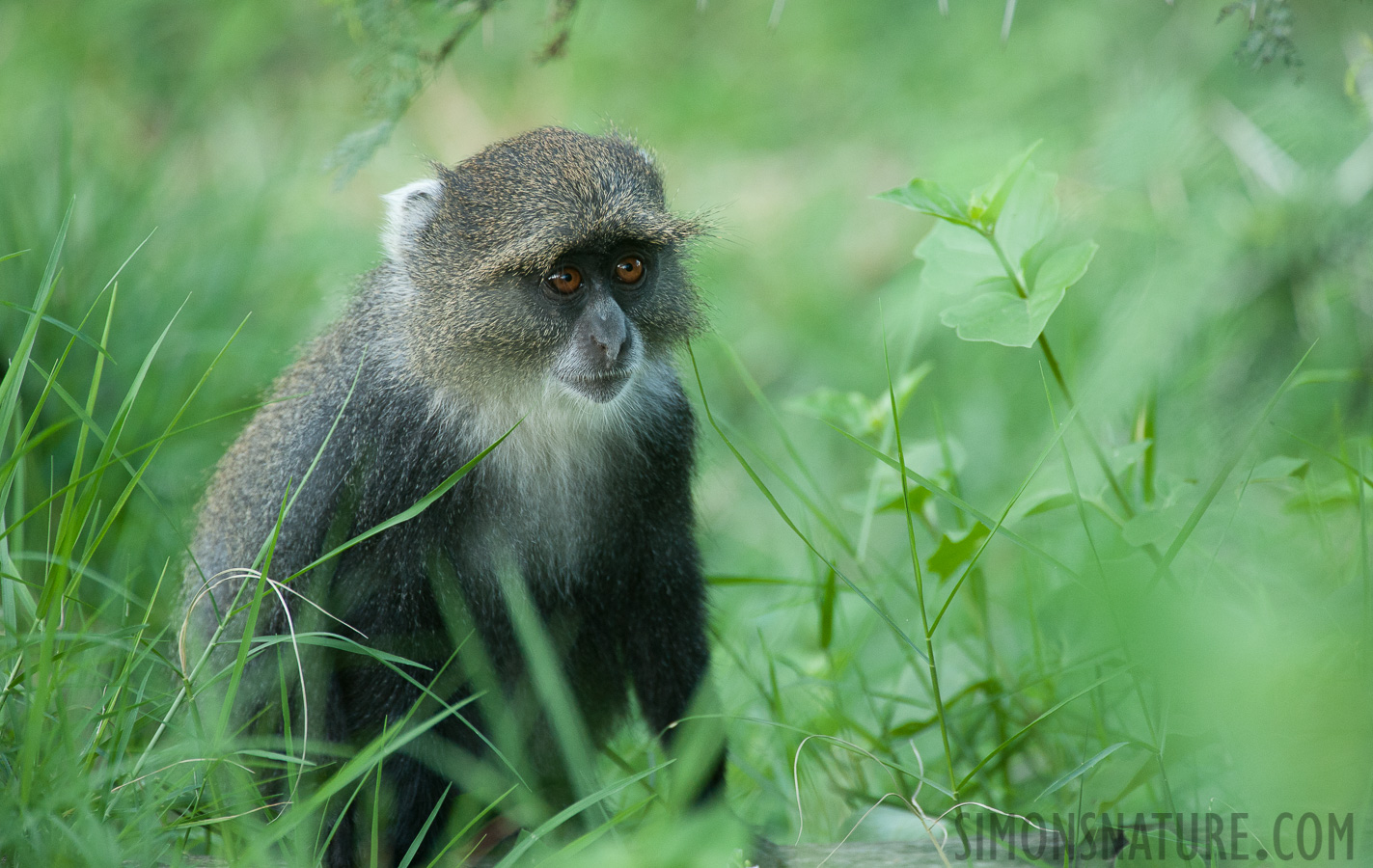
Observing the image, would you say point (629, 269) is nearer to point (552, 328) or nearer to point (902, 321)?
point (552, 328)

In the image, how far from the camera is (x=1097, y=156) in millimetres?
3768

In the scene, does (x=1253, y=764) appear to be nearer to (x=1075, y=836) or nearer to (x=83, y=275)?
(x=1075, y=836)

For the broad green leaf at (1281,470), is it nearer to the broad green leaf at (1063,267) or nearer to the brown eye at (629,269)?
the broad green leaf at (1063,267)

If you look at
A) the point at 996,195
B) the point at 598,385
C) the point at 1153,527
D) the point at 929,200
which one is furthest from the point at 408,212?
the point at 1153,527

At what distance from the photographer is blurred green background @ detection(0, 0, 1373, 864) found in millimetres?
2719

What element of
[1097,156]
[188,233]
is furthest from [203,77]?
[1097,156]

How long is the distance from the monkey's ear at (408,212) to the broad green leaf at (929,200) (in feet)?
4.69

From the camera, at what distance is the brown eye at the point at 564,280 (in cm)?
326

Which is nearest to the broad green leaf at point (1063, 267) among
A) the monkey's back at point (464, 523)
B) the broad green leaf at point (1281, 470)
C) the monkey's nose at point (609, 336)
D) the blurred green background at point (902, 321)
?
the blurred green background at point (902, 321)

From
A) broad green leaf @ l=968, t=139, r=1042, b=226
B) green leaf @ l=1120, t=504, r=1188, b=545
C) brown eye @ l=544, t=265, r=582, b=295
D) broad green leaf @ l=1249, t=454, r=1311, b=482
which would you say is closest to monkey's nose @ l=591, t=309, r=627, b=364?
brown eye @ l=544, t=265, r=582, b=295

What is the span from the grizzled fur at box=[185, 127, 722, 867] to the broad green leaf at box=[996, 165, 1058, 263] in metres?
1.01

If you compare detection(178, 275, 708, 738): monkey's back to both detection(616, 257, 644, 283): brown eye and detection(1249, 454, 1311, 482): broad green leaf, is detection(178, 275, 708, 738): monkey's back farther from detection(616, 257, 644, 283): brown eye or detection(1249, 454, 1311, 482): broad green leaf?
detection(1249, 454, 1311, 482): broad green leaf

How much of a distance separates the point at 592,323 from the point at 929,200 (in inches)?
39.4

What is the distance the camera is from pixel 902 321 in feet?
17.0
